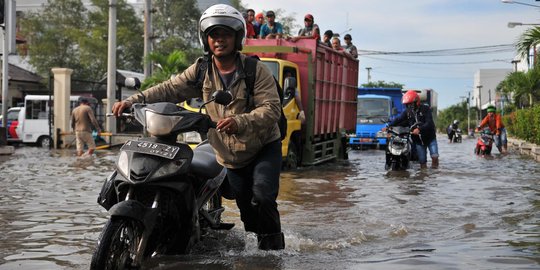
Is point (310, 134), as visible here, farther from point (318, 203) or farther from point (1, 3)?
point (1, 3)

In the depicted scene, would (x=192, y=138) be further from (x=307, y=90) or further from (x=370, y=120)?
(x=370, y=120)

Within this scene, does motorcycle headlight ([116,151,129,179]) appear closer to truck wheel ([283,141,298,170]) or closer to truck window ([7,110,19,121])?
truck wheel ([283,141,298,170])

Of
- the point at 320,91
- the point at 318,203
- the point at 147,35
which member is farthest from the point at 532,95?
the point at 318,203

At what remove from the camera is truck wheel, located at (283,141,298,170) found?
15.0m

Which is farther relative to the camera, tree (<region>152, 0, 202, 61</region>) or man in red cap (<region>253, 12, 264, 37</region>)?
tree (<region>152, 0, 202, 61</region>)

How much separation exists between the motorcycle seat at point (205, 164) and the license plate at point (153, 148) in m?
0.32

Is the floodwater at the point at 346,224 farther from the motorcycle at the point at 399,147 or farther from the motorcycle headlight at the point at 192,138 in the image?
the motorcycle headlight at the point at 192,138

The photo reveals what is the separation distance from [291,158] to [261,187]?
9637 mm

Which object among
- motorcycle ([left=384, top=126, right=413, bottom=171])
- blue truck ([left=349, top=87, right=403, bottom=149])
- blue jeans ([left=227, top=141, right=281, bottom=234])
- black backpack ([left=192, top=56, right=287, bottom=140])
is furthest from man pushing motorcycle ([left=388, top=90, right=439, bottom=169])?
blue truck ([left=349, top=87, right=403, bottom=149])

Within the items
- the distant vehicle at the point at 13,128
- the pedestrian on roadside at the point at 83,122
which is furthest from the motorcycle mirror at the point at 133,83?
→ the distant vehicle at the point at 13,128

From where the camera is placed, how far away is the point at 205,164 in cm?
534

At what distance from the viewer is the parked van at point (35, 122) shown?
29609mm

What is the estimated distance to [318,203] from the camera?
9852 mm

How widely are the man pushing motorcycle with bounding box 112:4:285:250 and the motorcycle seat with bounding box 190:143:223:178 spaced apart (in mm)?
103
